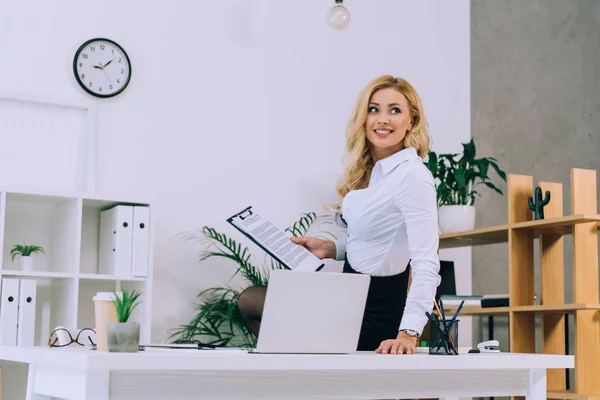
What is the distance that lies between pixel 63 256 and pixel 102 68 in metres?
1.00

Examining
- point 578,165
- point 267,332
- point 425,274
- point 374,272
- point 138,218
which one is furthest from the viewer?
point 578,165

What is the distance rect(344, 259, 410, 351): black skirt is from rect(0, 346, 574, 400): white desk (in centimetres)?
55

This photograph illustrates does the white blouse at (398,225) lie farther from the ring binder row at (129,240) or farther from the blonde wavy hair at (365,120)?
the ring binder row at (129,240)

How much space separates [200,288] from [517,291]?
62.7 inches

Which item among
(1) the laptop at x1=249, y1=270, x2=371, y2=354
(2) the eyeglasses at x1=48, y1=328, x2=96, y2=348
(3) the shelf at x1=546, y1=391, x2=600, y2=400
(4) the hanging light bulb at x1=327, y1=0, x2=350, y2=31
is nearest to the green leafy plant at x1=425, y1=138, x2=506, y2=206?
(4) the hanging light bulb at x1=327, y1=0, x2=350, y2=31

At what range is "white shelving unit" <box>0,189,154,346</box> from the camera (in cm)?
357

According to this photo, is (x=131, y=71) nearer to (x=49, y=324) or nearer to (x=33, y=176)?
(x=33, y=176)

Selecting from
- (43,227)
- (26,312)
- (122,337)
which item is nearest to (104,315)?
(122,337)

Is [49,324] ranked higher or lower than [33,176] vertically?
lower

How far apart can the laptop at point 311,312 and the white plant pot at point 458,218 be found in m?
2.87

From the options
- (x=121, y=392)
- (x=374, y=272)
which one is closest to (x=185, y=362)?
(x=121, y=392)

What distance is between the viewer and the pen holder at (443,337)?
1829mm

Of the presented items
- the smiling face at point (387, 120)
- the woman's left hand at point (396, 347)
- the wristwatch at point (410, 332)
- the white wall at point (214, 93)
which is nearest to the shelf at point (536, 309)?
the white wall at point (214, 93)

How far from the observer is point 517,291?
4.00 metres
